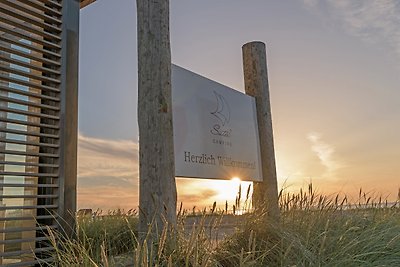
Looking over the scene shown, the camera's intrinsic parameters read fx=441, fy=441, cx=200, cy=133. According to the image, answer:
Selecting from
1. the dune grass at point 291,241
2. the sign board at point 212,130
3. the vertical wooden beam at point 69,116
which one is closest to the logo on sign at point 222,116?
the sign board at point 212,130

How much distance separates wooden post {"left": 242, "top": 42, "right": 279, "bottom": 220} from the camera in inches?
187

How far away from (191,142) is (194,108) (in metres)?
0.34

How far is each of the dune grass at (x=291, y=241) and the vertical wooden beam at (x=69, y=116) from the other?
8.2 inches

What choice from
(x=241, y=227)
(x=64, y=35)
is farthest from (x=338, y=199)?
(x=64, y=35)

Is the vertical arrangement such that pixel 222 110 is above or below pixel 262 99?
below

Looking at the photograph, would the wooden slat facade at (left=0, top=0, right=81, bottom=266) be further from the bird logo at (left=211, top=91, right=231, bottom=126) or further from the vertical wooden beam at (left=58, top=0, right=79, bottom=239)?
the bird logo at (left=211, top=91, right=231, bottom=126)

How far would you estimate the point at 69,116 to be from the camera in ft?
11.0

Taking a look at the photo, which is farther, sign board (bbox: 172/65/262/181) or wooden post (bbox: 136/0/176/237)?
sign board (bbox: 172/65/262/181)

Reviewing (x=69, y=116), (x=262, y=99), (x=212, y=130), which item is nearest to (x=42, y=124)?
(x=69, y=116)

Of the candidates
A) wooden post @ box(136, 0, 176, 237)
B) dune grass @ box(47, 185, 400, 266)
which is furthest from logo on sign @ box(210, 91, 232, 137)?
wooden post @ box(136, 0, 176, 237)

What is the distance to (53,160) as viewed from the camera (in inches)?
127

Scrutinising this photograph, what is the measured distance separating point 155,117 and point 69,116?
75 cm

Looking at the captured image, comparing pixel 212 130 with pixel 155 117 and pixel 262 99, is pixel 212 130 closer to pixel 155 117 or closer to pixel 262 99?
pixel 262 99

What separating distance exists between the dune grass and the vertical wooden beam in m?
0.21
